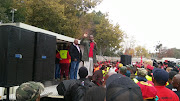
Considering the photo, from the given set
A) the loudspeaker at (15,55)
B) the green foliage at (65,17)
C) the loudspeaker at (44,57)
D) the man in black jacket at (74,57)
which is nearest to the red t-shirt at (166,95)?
the loudspeaker at (15,55)

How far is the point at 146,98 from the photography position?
8.82 feet

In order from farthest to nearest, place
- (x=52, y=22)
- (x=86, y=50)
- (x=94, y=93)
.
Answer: (x=52, y=22), (x=86, y=50), (x=94, y=93)

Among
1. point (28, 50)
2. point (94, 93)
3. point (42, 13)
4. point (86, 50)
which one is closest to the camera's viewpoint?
point (94, 93)

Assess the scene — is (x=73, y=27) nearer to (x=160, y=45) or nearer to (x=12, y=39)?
(x=12, y=39)

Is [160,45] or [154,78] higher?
[160,45]

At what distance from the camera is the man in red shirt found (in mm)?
2941

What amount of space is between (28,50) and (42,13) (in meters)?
11.9

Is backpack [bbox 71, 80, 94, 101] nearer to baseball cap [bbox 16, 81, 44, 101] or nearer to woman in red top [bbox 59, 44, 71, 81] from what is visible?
baseball cap [bbox 16, 81, 44, 101]

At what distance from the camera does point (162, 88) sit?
3.08 m

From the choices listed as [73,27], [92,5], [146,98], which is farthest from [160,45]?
[146,98]

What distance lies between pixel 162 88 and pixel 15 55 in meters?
3.53

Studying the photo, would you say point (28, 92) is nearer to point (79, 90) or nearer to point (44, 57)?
point (79, 90)

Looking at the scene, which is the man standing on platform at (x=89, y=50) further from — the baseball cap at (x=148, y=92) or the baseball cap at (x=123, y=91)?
the baseball cap at (x=123, y=91)

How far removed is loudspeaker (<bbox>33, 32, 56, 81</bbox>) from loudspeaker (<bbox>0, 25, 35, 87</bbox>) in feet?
0.94
